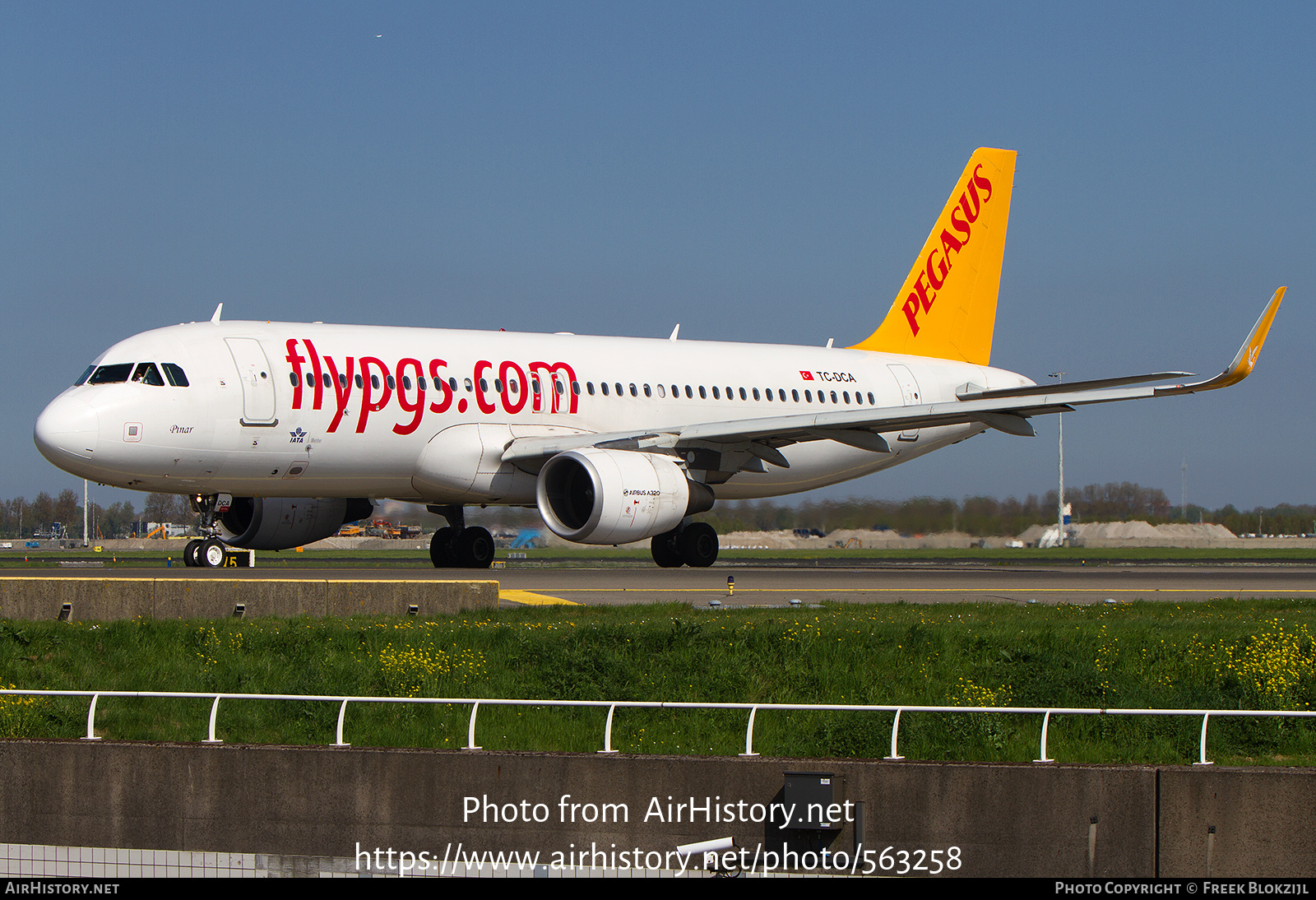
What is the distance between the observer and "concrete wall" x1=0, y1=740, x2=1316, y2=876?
9812 mm

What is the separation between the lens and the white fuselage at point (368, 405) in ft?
70.0

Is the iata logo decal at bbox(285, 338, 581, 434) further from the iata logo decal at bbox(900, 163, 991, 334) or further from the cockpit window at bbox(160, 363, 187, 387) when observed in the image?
the iata logo decal at bbox(900, 163, 991, 334)

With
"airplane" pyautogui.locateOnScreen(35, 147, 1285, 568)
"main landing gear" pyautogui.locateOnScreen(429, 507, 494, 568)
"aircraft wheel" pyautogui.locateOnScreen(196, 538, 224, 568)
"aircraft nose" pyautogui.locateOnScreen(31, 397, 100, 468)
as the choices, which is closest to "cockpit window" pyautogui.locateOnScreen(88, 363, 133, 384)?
"airplane" pyautogui.locateOnScreen(35, 147, 1285, 568)

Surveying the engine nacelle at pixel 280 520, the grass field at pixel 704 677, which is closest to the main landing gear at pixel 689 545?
the engine nacelle at pixel 280 520

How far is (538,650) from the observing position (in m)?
14.2

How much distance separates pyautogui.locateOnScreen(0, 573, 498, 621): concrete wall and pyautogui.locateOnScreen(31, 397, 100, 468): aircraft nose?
427 centimetres

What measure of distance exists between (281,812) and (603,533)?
11443 mm

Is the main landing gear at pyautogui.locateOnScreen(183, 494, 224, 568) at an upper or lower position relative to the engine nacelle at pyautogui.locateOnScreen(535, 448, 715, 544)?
lower

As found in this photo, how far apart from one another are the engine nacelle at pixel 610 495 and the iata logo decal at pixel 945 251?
37.3 ft

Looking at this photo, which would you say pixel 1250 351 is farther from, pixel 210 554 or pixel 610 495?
pixel 210 554

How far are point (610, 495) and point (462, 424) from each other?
3506 millimetres

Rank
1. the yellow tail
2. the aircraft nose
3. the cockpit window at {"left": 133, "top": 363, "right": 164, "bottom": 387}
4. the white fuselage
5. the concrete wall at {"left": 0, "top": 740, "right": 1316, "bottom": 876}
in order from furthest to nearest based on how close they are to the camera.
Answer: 1. the yellow tail
2. the cockpit window at {"left": 133, "top": 363, "right": 164, "bottom": 387}
3. the white fuselage
4. the aircraft nose
5. the concrete wall at {"left": 0, "top": 740, "right": 1316, "bottom": 876}

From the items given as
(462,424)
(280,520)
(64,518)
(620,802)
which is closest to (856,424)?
(462,424)

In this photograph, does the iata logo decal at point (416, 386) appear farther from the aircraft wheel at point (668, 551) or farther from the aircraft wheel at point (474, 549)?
the aircraft wheel at point (668, 551)
